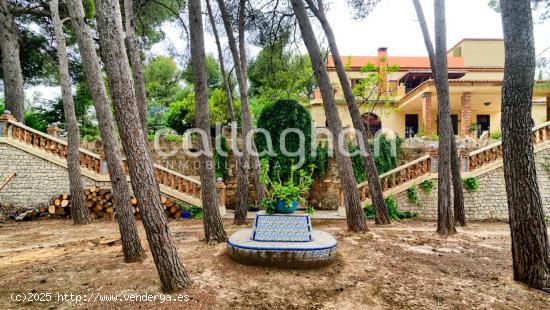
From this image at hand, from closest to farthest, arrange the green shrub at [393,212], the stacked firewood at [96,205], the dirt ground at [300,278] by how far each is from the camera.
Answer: the dirt ground at [300,278] → the stacked firewood at [96,205] → the green shrub at [393,212]

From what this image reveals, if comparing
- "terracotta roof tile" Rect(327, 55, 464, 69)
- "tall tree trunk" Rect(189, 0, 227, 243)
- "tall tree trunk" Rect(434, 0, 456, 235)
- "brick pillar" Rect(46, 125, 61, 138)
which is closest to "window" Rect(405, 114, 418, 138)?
"terracotta roof tile" Rect(327, 55, 464, 69)

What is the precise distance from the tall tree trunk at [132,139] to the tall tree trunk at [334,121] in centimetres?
434

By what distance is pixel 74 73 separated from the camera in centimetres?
1321

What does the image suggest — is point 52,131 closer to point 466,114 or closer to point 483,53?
point 466,114

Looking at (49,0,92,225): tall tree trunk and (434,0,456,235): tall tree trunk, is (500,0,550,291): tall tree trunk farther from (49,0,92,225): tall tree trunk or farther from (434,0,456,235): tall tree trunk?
(49,0,92,225): tall tree trunk

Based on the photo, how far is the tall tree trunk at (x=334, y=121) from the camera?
6816mm

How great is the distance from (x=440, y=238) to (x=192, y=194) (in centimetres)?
730

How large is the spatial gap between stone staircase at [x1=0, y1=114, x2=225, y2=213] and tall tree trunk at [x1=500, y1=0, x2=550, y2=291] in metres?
7.78

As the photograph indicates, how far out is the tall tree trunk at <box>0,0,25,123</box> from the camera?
419 inches

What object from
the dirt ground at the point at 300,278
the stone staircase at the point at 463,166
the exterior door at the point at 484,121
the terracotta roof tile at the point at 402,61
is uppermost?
the terracotta roof tile at the point at 402,61

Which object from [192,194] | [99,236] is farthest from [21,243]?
[192,194]

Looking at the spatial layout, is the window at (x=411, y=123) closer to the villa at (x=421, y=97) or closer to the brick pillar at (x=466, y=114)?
the villa at (x=421, y=97)

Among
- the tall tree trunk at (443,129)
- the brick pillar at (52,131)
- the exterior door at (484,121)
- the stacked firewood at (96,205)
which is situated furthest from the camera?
the exterior door at (484,121)

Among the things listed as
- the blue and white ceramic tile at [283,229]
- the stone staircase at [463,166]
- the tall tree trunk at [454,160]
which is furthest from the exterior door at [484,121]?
the blue and white ceramic tile at [283,229]
